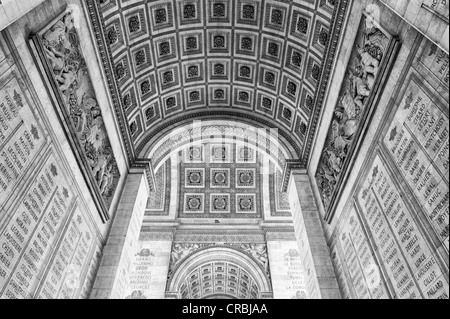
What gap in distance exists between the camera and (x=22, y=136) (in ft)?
27.1

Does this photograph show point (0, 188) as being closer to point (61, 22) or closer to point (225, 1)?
point (61, 22)

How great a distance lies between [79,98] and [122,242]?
580 centimetres

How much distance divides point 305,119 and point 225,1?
21.1 ft

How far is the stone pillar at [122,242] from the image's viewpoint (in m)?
12.1

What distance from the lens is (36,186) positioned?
884 cm

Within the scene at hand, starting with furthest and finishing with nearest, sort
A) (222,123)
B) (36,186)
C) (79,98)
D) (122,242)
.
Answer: (222,123)
(122,242)
(79,98)
(36,186)

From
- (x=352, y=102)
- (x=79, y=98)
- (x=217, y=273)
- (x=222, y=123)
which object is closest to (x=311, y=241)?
(x=352, y=102)

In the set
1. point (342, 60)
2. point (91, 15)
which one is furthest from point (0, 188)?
point (342, 60)

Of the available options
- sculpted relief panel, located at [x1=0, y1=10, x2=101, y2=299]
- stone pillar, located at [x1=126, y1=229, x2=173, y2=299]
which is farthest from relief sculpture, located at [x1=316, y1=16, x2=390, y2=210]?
stone pillar, located at [x1=126, y1=229, x2=173, y2=299]

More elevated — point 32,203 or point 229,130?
point 229,130

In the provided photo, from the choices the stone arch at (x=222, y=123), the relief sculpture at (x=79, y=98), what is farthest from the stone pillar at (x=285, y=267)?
the relief sculpture at (x=79, y=98)

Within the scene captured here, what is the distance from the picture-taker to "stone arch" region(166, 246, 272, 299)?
2230 cm

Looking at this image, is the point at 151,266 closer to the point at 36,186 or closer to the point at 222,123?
the point at 222,123

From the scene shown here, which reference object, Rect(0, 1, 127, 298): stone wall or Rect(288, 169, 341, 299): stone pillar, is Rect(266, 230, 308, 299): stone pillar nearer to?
Rect(288, 169, 341, 299): stone pillar
